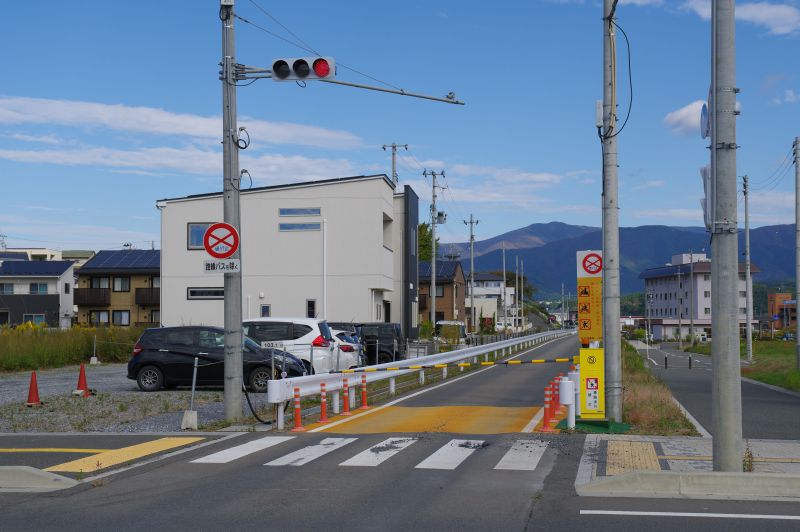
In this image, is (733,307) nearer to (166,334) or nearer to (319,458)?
(319,458)

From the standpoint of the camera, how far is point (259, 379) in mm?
20688

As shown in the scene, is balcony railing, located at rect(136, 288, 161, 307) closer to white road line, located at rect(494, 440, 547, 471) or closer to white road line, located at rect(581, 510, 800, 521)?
white road line, located at rect(494, 440, 547, 471)

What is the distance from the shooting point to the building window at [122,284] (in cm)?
6431

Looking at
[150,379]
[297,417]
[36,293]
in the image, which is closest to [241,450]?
[297,417]

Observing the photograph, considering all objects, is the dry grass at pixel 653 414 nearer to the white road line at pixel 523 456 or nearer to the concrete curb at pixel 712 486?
the white road line at pixel 523 456

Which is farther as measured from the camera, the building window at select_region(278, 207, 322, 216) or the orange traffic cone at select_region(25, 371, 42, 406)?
the building window at select_region(278, 207, 322, 216)

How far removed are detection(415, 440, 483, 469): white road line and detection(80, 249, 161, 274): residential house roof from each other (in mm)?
52528

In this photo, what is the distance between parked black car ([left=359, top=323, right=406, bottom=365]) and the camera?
34531 millimetres

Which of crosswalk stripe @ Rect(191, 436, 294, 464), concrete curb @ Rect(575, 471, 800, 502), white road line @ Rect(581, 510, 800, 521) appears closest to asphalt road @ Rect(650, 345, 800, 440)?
concrete curb @ Rect(575, 471, 800, 502)

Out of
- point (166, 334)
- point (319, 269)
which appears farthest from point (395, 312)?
point (166, 334)

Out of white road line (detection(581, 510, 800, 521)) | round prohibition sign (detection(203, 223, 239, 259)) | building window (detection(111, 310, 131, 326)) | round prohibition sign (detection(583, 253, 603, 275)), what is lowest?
white road line (detection(581, 510, 800, 521))

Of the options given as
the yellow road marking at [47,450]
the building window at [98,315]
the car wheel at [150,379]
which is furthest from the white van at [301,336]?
the building window at [98,315]

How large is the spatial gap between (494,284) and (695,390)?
134 meters

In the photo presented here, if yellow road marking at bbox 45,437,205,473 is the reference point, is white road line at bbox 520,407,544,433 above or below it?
below
